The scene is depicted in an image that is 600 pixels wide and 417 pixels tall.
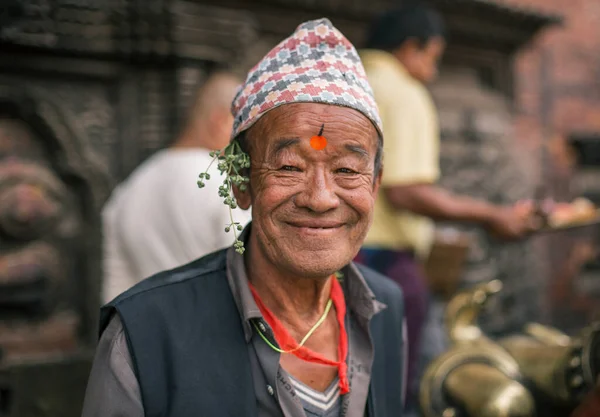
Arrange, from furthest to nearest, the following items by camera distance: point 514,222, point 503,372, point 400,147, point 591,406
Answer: point 514,222 < point 400,147 < point 503,372 < point 591,406

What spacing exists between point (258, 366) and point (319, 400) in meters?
0.16

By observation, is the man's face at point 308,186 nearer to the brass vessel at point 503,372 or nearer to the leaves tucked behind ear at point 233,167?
the leaves tucked behind ear at point 233,167

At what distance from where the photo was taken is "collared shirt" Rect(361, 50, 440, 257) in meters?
2.99

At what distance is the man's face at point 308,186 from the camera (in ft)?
4.69

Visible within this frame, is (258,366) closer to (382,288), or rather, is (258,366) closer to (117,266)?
(382,288)

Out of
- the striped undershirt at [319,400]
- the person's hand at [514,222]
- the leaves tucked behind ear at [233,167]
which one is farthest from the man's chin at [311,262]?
the person's hand at [514,222]

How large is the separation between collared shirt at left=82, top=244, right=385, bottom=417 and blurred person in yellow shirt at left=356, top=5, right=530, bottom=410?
1.38 m

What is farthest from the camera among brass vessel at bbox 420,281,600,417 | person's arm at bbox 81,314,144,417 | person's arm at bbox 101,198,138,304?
person's arm at bbox 101,198,138,304

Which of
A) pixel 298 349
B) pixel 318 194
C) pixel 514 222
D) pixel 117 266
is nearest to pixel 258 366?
pixel 298 349

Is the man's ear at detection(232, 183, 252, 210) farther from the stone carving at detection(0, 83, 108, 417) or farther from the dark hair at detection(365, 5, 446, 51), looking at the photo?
the dark hair at detection(365, 5, 446, 51)

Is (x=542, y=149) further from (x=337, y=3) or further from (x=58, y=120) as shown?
(x=58, y=120)

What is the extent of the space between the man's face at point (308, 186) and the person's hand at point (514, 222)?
5.94ft

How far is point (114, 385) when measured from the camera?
1313 millimetres

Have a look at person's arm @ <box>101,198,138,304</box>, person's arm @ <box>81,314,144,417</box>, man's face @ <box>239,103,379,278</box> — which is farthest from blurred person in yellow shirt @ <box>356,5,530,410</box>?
person's arm @ <box>81,314,144,417</box>
